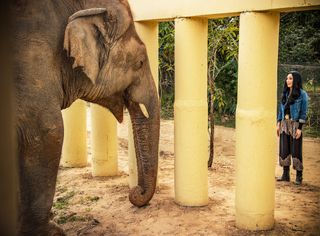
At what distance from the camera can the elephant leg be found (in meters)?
3.23

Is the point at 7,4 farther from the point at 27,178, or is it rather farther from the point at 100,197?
the point at 100,197

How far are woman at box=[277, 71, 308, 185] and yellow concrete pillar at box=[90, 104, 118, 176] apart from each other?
94.8 inches

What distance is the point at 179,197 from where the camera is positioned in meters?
4.91

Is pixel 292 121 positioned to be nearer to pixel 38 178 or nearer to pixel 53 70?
pixel 53 70

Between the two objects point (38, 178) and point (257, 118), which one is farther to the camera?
point (257, 118)

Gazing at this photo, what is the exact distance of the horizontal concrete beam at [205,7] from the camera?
3.57 metres

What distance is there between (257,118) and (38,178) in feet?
6.38

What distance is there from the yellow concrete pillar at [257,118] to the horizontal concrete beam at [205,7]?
4.1 inches

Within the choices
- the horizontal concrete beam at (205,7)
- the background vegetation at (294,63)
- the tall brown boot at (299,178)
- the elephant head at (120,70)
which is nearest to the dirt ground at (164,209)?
Result: the tall brown boot at (299,178)

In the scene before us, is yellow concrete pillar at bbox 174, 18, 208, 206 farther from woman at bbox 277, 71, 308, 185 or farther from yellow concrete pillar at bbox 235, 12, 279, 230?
woman at bbox 277, 71, 308, 185

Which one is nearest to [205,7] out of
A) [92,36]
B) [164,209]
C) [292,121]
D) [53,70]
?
[92,36]

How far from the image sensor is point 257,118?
3.92 meters

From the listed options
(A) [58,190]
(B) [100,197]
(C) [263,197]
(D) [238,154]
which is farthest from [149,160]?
(A) [58,190]

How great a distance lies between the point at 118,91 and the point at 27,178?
1.19 meters
